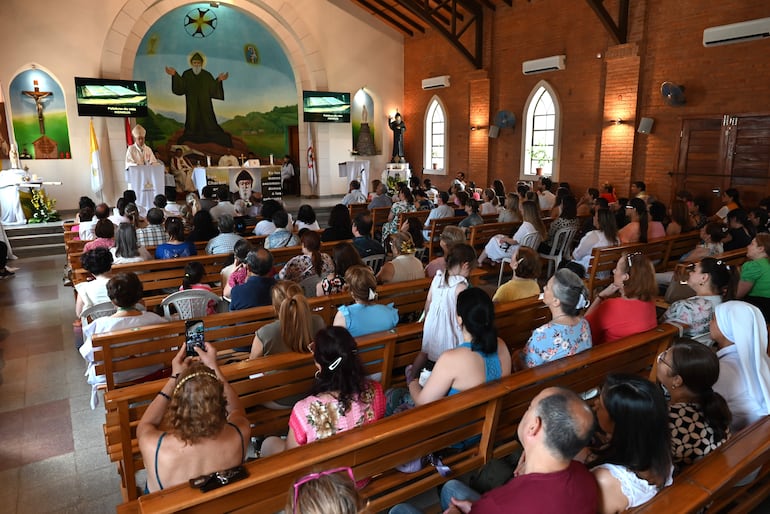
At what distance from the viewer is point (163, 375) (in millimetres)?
3096

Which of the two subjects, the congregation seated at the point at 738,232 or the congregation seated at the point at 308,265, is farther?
the congregation seated at the point at 738,232

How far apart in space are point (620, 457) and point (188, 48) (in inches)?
559

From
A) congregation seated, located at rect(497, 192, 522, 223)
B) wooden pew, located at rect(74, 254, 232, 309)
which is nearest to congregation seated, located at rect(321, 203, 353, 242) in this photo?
wooden pew, located at rect(74, 254, 232, 309)

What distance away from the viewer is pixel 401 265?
3.96 metres

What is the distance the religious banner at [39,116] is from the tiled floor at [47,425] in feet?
21.7

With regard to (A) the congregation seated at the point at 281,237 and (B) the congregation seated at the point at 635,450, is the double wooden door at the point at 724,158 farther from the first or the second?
(B) the congregation seated at the point at 635,450

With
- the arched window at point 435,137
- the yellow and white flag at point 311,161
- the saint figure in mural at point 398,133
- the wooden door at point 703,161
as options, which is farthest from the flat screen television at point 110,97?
the wooden door at point 703,161

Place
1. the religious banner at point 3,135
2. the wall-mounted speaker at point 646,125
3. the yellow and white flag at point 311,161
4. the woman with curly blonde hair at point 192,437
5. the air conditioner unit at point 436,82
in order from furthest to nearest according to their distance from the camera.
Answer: the yellow and white flag at point 311,161 < the air conditioner unit at point 436,82 < the religious banner at point 3,135 < the wall-mounted speaker at point 646,125 < the woman with curly blonde hair at point 192,437

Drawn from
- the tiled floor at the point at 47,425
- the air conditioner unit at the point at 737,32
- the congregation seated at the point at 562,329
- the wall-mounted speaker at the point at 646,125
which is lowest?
the tiled floor at the point at 47,425

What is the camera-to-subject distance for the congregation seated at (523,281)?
3.38m

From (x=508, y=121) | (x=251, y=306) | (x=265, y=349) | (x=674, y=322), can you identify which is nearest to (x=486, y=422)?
(x=265, y=349)

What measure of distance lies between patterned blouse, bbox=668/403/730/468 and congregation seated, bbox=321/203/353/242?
13.8ft

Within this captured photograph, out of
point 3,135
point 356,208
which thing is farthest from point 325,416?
point 3,135

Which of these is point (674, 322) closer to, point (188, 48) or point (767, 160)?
point (767, 160)
